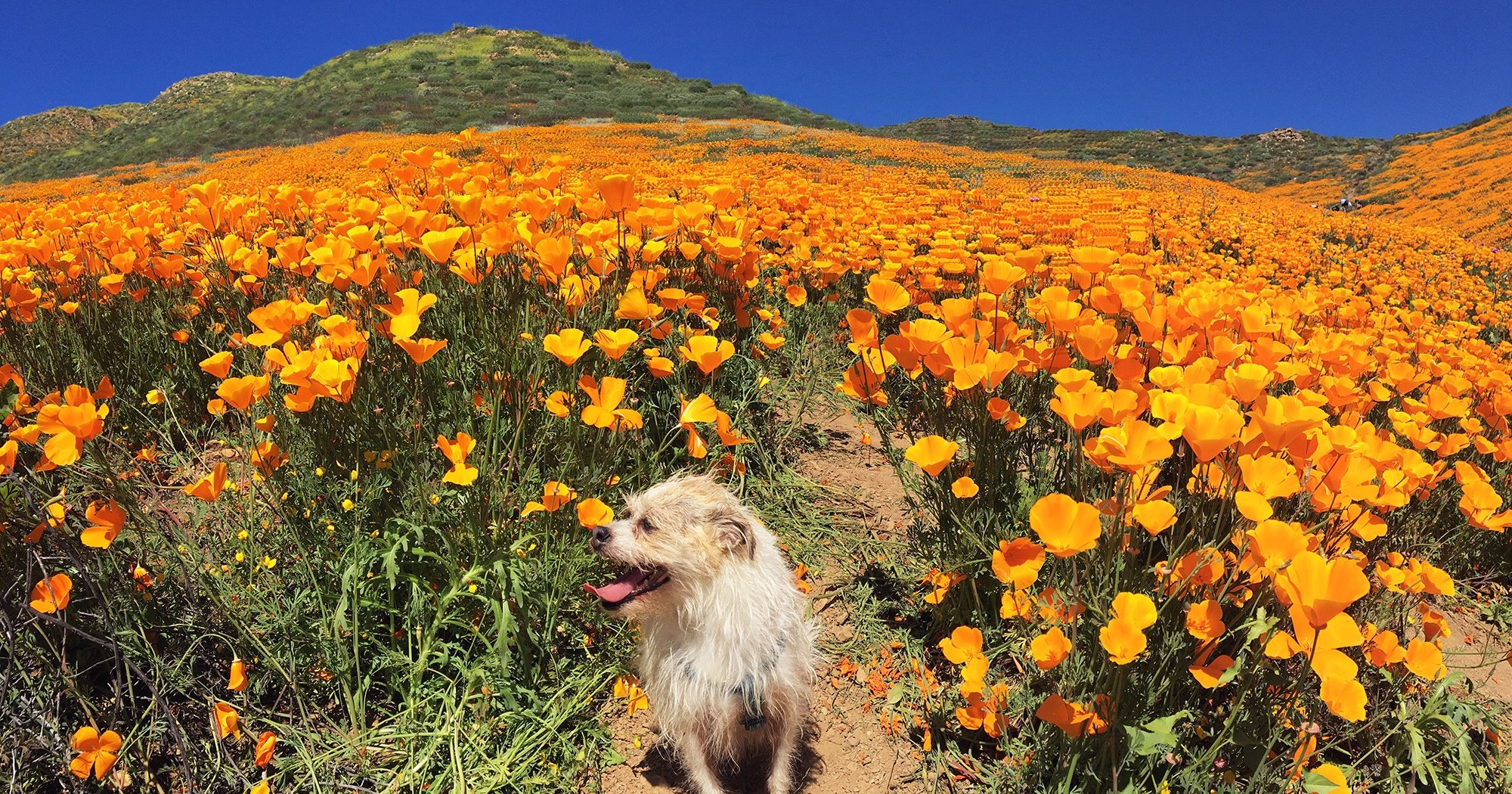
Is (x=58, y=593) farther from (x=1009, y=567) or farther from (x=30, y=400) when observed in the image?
(x=1009, y=567)

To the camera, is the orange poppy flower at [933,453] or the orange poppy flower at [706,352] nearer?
the orange poppy flower at [933,453]

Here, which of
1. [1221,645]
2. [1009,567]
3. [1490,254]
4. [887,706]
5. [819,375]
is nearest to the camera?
[1009,567]

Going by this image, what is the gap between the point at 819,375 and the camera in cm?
444

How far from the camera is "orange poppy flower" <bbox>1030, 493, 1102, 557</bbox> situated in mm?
1485

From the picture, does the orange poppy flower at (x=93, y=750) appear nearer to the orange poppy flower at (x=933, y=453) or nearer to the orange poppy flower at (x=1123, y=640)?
the orange poppy flower at (x=933, y=453)

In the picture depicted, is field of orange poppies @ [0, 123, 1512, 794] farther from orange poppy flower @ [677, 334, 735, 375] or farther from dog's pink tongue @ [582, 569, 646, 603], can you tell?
dog's pink tongue @ [582, 569, 646, 603]

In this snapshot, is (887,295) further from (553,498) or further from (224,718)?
(224,718)

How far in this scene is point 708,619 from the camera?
2193 mm

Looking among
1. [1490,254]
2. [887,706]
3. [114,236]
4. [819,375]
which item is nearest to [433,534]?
[887,706]

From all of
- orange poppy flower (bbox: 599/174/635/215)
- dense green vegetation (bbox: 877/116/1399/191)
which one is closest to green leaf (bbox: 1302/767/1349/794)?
orange poppy flower (bbox: 599/174/635/215)

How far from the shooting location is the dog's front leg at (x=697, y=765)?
226cm

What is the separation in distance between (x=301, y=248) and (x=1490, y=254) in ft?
53.2

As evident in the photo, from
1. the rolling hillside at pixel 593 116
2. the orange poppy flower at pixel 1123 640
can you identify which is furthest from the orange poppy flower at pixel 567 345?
the rolling hillside at pixel 593 116

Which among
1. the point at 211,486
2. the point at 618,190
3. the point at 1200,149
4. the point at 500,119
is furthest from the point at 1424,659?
the point at 1200,149
